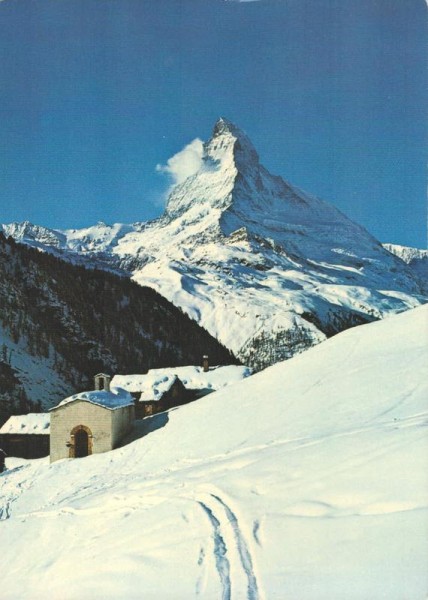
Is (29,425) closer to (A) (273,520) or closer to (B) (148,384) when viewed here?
(B) (148,384)

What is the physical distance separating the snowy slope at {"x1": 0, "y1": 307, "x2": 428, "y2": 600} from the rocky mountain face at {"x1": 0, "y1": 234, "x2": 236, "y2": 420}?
175 ft

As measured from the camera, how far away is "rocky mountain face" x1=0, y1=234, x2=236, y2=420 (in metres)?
72.1

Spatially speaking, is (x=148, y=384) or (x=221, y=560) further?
(x=148, y=384)

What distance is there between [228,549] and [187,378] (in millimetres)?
51272

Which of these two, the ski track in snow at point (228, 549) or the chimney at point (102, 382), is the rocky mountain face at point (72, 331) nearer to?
the chimney at point (102, 382)

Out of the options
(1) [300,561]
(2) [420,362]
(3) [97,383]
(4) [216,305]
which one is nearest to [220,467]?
(1) [300,561]

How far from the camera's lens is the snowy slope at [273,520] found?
20.7 feet

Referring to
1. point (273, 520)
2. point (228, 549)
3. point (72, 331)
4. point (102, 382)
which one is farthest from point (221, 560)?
point (72, 331)

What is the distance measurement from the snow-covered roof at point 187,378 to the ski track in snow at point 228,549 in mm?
39146

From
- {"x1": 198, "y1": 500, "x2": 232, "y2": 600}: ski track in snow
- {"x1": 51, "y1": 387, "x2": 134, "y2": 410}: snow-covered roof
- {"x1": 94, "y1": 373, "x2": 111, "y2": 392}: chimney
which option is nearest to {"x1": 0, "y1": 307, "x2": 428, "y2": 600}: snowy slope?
{"x1": 198, "y1": 500, "x2": 232, "y2": 600}: ski track in snow

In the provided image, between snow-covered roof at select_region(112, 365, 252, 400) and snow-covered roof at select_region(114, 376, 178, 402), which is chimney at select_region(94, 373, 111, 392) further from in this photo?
snow-covered roof at select_region(112, 365, 252, 400)

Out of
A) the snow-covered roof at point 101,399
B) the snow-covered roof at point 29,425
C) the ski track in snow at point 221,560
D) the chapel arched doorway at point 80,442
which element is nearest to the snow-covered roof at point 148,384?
the snow-covered roof at point 29,425

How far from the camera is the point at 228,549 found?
24.9ft

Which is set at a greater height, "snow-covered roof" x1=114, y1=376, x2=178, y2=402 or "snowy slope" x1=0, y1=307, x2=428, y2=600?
"snow-covered roof" x1=114, y1=376, x2=178, y2=402
